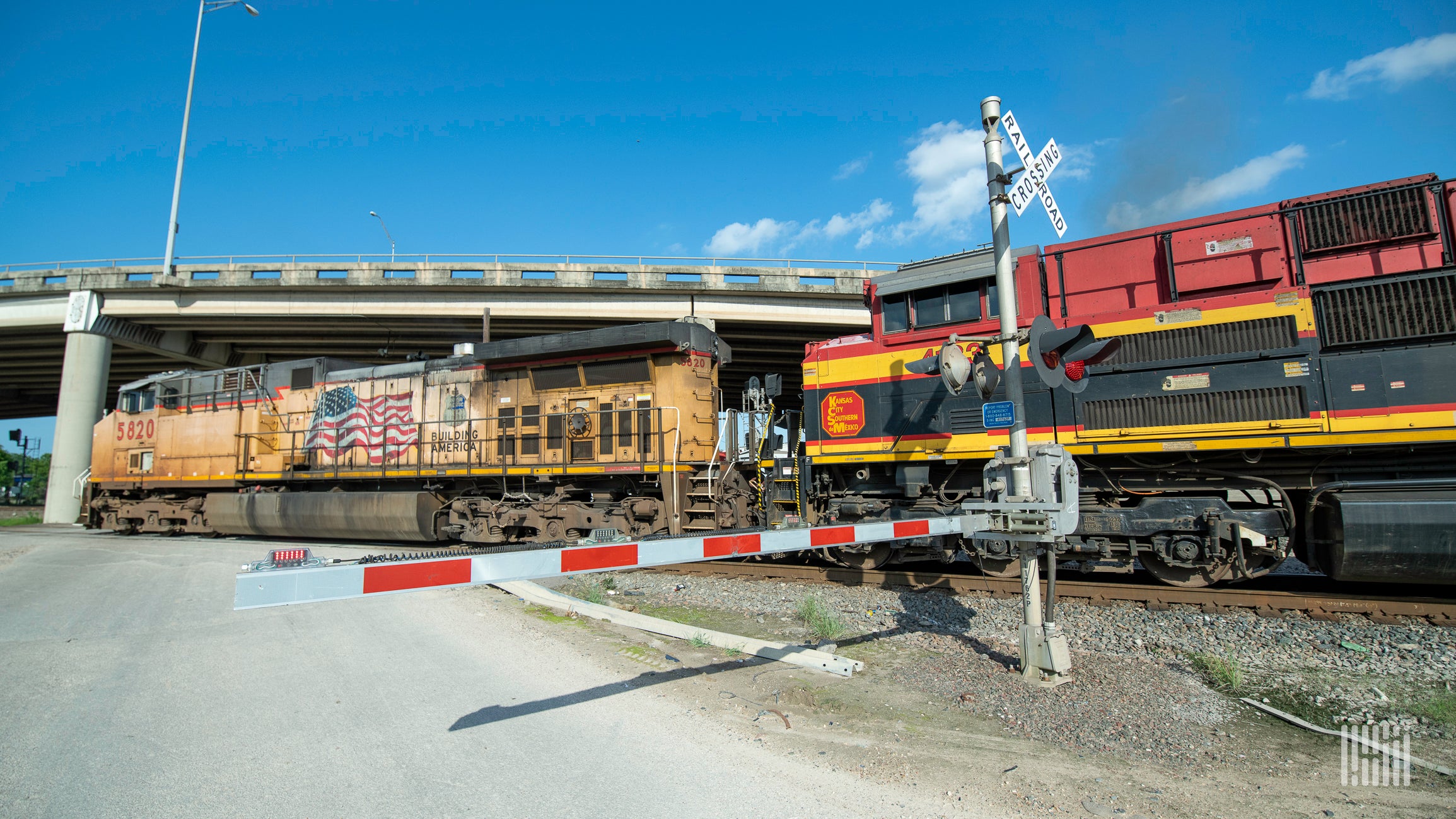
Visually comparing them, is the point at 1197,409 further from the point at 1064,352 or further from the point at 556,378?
the point at 556,378

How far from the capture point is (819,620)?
588 centimetres

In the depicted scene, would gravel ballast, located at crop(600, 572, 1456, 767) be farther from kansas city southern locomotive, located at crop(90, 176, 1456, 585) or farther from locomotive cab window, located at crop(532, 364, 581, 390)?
locomotive cab window, located at crop(532, 364, 581, 390)

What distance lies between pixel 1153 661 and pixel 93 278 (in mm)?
34387

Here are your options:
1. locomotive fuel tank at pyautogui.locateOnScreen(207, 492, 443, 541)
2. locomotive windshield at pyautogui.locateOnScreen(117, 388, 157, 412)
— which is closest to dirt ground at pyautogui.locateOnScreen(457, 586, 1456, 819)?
locomotive fuel tank at pyautogui.locateOnScreen(207, 492, 443, 541)

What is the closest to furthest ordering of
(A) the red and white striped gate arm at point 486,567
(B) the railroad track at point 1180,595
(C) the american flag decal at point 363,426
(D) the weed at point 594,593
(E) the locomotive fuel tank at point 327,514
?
(A) the red and white striped gate arm at point 486,567
(B) the railroad track at point 1180,595
(D) the weed at point 594,593
(E) the locomotive fuel tank at point 327,514
(C) the american flag decal at point 363,426

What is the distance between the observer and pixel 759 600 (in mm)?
7414

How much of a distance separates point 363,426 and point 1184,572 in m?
14.2

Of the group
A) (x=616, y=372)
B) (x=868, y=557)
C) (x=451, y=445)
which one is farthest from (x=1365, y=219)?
(x=451, y=445)

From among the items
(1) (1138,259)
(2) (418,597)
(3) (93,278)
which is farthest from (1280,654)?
(3) (93,278)

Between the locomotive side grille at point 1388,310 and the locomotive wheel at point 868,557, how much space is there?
4.87 meters

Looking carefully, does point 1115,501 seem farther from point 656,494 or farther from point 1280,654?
point 656,494

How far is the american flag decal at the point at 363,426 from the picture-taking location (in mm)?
12867

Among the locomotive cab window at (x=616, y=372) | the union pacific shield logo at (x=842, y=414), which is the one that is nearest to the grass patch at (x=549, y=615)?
the union pacific shield logo at (x=842, y=414)

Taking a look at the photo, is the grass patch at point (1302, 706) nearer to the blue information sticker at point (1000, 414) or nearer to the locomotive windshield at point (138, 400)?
the blue information sticker at point (1000, 414)
